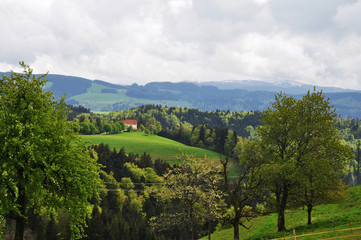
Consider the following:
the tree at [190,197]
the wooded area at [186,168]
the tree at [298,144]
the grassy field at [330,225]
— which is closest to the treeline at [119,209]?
the tree at [190,197]

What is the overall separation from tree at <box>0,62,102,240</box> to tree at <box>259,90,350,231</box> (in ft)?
66.3

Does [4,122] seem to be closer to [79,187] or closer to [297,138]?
[79,187]

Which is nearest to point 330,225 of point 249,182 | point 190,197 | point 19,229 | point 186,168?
point 249,182

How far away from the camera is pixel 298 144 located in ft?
113

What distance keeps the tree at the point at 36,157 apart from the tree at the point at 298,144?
20.2 metres

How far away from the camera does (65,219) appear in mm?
72438

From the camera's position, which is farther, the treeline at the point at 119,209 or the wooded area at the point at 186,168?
the treeline at the point at 119,209

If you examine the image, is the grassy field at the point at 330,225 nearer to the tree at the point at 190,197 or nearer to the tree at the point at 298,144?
the tree at the point at 298,144

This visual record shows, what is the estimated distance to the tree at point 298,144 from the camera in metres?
31.1

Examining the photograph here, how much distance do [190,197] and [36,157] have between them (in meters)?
20.4

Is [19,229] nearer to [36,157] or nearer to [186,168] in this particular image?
[36,157]

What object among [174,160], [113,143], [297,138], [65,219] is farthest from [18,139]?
[113,143]

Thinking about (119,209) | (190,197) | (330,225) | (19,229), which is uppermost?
(19,229)

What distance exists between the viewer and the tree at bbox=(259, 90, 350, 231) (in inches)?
1223
